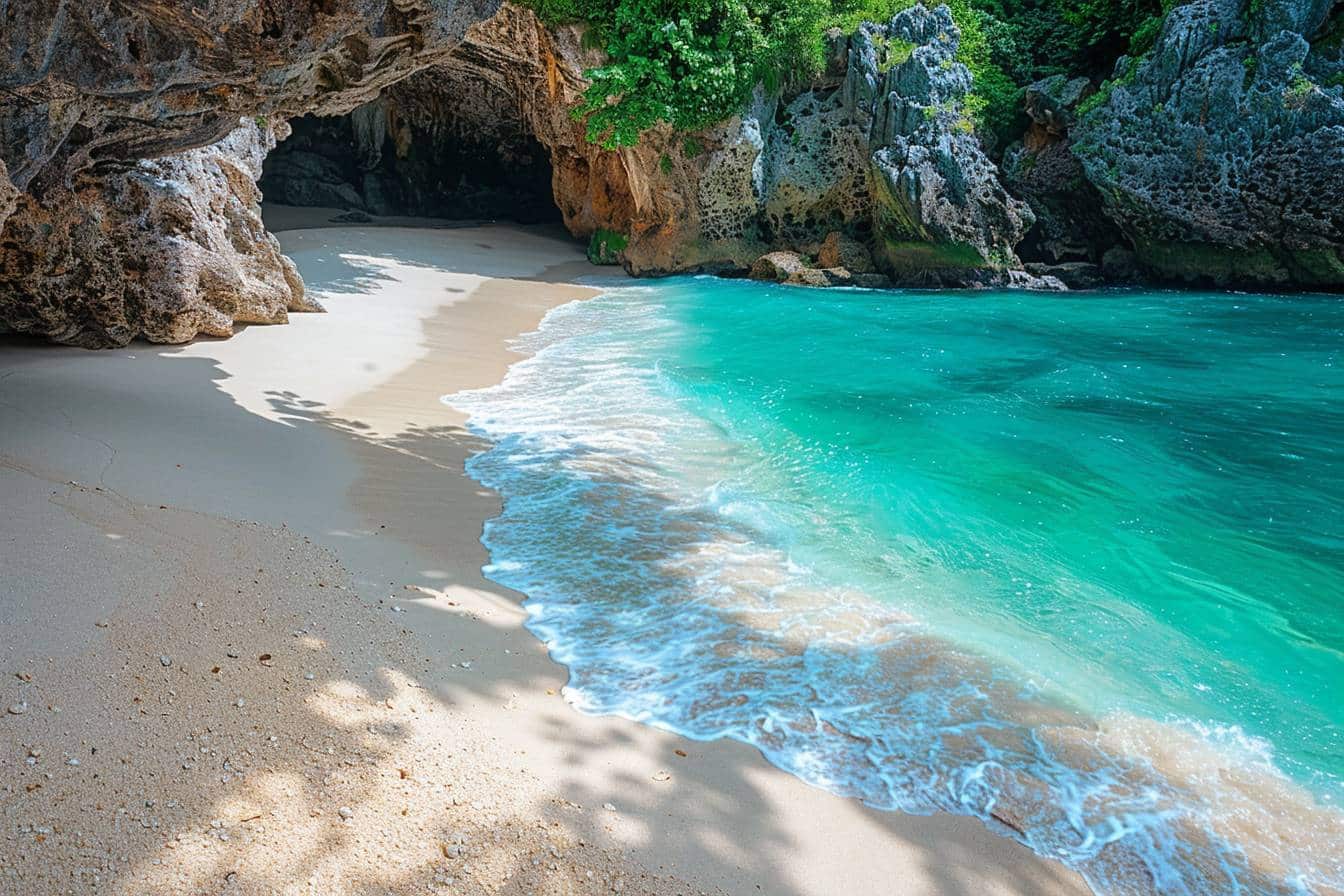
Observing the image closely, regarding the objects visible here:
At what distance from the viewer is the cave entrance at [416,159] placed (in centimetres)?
2419

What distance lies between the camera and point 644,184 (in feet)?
61.2

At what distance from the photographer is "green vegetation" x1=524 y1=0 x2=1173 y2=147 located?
16.2 metres

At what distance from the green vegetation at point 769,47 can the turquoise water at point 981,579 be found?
822 centimetres

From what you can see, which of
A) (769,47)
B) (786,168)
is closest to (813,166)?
(786,168)

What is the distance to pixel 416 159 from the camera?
25203mm

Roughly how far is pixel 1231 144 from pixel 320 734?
1842cm

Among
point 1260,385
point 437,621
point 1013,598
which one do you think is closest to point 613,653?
point 437,621

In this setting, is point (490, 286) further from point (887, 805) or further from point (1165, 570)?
point (887, 805)

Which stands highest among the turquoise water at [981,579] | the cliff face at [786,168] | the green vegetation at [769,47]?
the green vegetation at [769,47]

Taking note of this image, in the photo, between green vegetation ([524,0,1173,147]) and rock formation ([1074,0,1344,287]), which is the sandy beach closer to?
green vegetation ([524,0,1173,147])

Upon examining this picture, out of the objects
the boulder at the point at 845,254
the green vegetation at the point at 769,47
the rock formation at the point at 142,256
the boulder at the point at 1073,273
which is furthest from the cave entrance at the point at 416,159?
the rock formation at the point at 142,256

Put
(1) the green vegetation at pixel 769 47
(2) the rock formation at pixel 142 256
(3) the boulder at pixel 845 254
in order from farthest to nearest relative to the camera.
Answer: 1. (3) the boulder at pixel 845 254
2. (1) the green vegetation at pixel 769 47
3. (2) the rock formation at pixel 142 256

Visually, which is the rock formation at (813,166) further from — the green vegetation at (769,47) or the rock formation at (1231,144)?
the rock formation at (1231,144)

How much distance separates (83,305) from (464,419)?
3.84m
